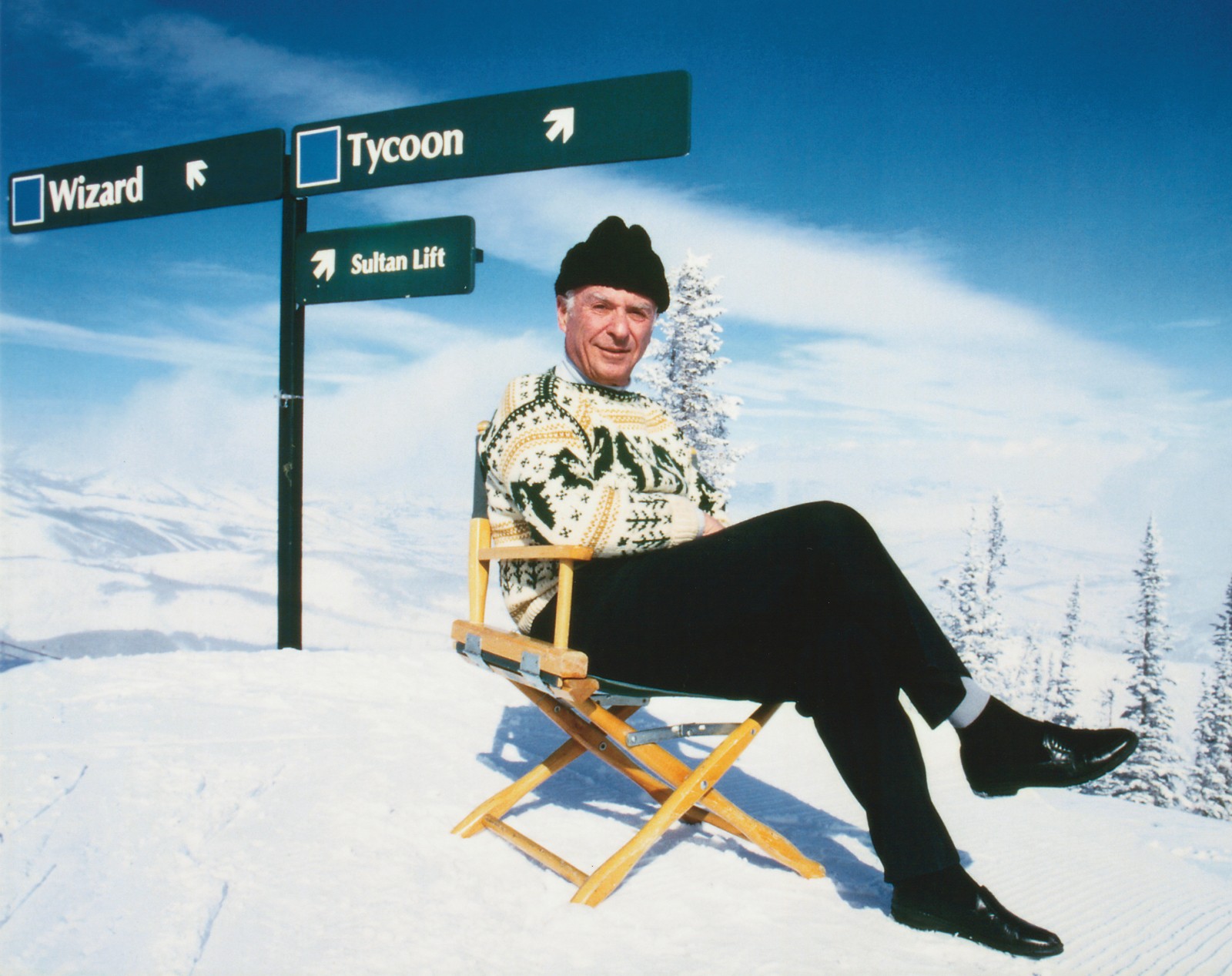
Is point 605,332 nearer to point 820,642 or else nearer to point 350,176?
point 820,642

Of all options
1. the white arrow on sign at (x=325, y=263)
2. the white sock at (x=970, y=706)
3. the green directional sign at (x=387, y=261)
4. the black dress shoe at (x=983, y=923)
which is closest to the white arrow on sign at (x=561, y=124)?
the green directional sign at (x=387, y=261)

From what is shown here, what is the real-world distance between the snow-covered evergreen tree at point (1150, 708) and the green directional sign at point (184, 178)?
2112 centimetres

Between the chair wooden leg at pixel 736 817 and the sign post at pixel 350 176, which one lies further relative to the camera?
the sign post at pixel 350 176

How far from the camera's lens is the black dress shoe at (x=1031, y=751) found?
2.23 m

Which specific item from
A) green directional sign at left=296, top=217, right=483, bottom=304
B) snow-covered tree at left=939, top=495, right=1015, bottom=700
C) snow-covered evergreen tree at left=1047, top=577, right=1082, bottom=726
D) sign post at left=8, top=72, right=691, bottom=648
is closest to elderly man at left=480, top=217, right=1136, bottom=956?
sign post at left=8, top=72, right=691, bottom=648

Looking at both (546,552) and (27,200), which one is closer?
(546,552)

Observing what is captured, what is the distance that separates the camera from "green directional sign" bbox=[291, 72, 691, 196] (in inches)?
184

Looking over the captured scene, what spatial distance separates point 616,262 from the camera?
126 inches

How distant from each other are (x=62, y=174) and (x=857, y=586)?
21.4 feet

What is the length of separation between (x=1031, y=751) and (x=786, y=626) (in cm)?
67

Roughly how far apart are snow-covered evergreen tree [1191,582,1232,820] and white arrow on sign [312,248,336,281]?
2310cm

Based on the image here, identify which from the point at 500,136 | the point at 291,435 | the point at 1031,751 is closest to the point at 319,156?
the point at 500,136

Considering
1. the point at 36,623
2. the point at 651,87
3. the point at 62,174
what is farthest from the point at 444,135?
the point at 36,623

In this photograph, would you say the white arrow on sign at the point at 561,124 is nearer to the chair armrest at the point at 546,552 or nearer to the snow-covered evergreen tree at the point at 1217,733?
the chair armrest at the point at 546,552
